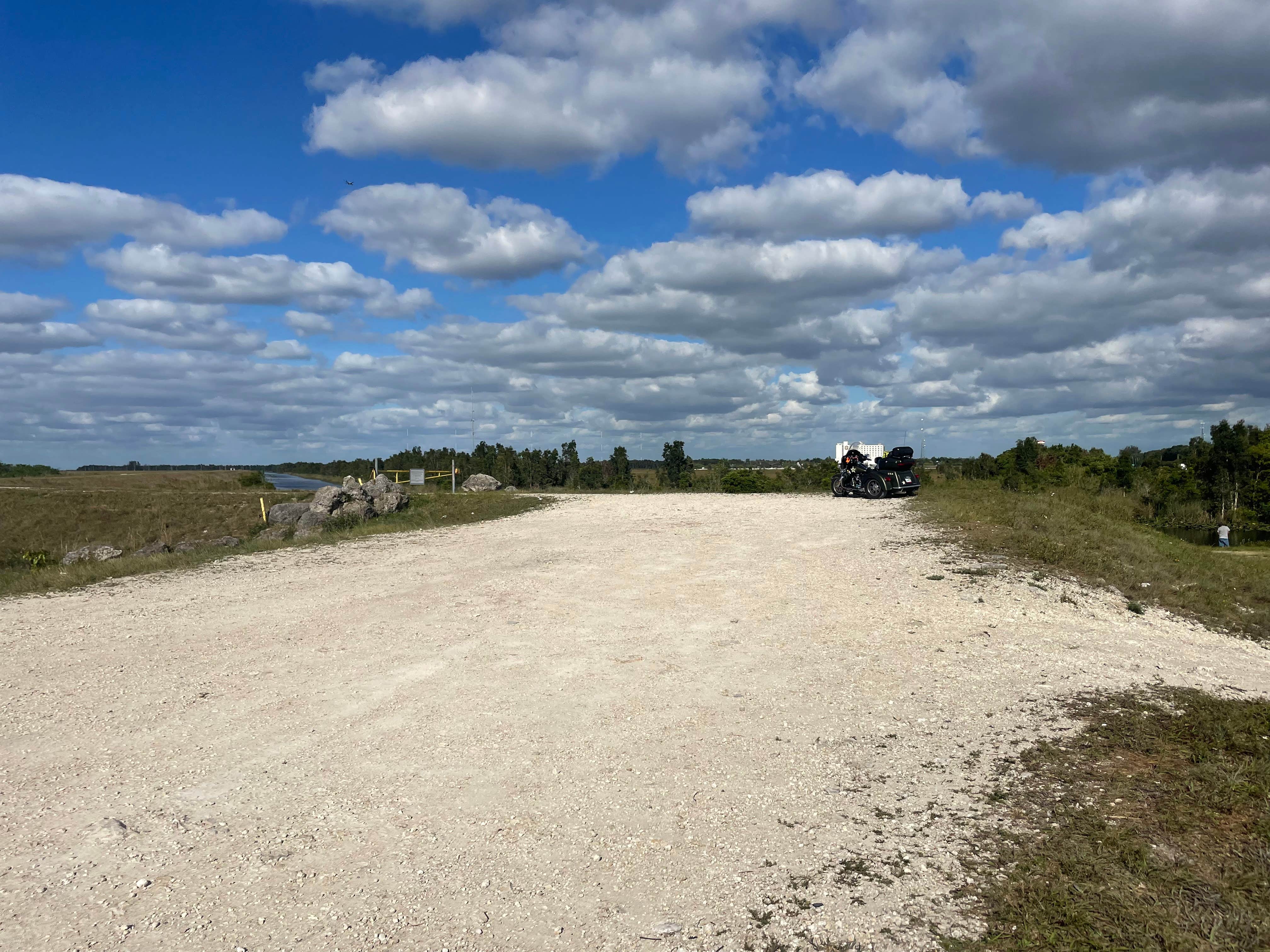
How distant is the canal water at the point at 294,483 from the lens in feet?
327

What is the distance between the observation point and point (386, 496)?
76.4ft

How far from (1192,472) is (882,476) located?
238 feet

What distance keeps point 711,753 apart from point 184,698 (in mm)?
5044

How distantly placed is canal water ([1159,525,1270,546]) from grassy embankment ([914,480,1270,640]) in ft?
122

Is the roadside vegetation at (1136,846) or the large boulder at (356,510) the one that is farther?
→ the large boulder at (356,510)

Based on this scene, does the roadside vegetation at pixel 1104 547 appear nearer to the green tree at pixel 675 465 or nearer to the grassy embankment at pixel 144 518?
the grassy embankment at pixel 144 518

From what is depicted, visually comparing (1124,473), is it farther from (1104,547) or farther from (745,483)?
(1104,547)

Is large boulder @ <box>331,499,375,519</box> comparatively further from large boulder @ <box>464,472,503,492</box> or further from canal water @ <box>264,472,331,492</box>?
canal water @ <box>264,472,331,492</box>

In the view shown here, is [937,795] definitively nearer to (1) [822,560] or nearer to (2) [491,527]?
(1) [822,560]

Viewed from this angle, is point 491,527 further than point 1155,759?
Yes

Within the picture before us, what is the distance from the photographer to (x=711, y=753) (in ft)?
→ 19.1

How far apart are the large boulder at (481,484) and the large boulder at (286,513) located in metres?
9.31

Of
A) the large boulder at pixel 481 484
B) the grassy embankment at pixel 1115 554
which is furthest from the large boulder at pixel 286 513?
the grassy embankment at pixel 1115 554

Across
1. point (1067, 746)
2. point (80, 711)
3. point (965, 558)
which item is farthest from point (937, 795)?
point (965, 558)
